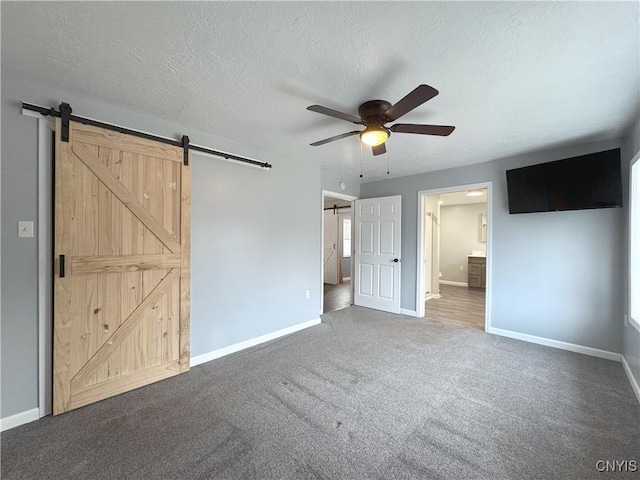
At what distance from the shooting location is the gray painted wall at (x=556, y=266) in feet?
9.89

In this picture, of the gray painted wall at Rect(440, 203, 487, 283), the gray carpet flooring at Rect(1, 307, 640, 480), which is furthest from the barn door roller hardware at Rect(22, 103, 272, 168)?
the gray painted wall at Rect(440, 203, 487, 283)

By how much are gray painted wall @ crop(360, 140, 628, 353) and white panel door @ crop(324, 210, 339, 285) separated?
4.36 metres

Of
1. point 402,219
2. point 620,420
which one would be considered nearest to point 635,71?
point 620,420

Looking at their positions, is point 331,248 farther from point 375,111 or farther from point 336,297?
point 375,111

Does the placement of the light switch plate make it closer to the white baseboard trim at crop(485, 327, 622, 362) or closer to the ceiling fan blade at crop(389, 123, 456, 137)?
the ceiling fan blade at crop(389, 123, 456, 137)

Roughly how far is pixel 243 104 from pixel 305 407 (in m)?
2.51

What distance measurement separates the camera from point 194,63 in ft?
5.82

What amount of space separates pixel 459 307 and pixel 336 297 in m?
2.50

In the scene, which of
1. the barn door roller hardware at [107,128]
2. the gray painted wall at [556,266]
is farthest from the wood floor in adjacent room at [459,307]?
the barn door roller hardware at [107,128]

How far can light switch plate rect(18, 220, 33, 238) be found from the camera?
1.94 m

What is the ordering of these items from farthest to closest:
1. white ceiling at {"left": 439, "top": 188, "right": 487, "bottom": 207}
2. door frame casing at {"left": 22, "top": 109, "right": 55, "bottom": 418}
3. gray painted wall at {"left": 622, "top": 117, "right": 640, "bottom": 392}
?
A: white ceiling at {"left": 439, "top": 188, "right": 487, "bottom": 207} < gray painted wall at {"left": 622, "top": 117, "right": 640, "bottom": 392} < door frame casing at {"left": 22, "top": 109, "right": 55, "bottom": 418}

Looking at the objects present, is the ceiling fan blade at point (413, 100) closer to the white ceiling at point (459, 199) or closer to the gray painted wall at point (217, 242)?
the gray painted wall at point (217, 242)

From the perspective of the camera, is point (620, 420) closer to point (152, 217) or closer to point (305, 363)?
point (305, 363)

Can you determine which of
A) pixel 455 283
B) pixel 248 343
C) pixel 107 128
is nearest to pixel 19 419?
pixel 248 343
